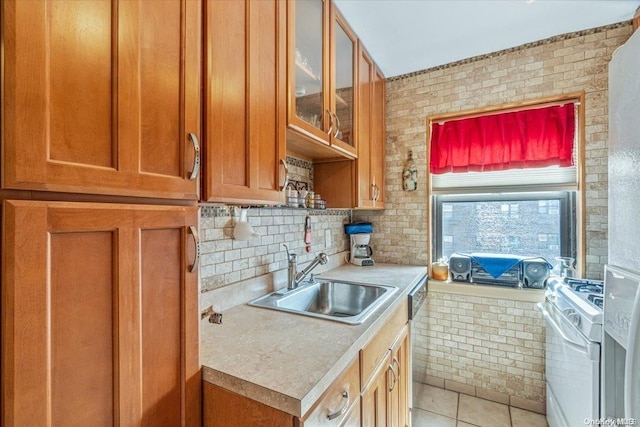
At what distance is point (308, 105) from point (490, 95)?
1.58 meters

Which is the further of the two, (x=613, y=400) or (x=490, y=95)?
(x=490, y=95)

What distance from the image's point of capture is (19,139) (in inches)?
19.1

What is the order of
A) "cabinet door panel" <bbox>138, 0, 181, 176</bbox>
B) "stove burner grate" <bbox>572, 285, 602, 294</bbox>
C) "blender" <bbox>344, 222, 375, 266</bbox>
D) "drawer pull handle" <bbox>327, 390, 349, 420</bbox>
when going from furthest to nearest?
"blender" <bbox>344, 222, 375, 266</bbox>
"stove burner grate" <bbox>572, 285, 602, 294</bbox>
"drawer pull handle" <bbox>327, 390, 349, 420</bbox>
"cabinet door panel" <bbox>138, 0, 181, 176</bbox>

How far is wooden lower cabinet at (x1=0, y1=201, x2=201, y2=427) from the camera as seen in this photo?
0.49 meters

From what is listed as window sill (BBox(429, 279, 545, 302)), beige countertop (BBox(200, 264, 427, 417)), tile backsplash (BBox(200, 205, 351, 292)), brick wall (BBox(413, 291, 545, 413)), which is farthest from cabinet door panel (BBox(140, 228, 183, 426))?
window sill (BBox(429, 279, 545, 302))

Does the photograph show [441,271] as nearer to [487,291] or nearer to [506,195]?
[487,291]

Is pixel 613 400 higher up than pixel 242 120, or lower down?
lower down

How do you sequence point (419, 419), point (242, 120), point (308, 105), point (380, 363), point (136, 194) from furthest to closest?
1. point (419, 419)
2. point (308, 105)
3. point (380, 363)
4. point (242, 120)
5. point (136, 194)

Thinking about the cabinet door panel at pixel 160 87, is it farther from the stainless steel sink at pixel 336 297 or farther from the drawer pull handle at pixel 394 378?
the drawer pull handle at pixel 394 378

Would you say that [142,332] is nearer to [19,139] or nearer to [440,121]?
[19,139]

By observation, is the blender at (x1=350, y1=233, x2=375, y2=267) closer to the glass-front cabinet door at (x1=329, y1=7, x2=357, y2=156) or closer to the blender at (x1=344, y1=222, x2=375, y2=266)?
the blender at (x1=344, y1=222, x2=375, y2=266)

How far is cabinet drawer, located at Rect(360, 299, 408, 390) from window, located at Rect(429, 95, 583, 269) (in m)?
1.09

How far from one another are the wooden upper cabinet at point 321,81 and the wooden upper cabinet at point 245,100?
116mm

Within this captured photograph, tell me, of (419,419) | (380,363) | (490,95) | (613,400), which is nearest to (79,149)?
(380,363)
